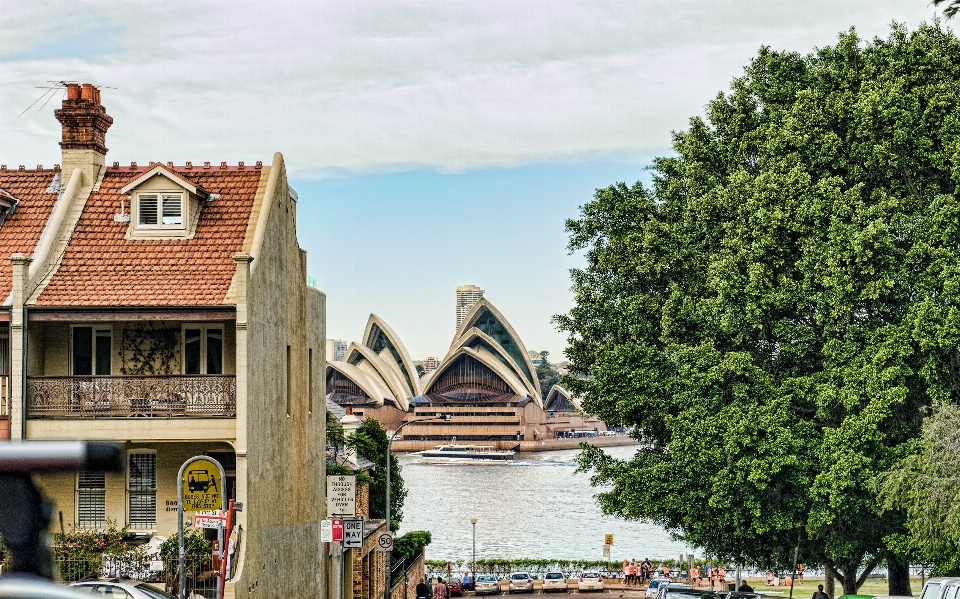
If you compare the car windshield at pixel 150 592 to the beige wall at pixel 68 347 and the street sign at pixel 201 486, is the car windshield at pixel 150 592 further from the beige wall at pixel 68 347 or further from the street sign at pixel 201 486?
the beige wall at pixel 68 347

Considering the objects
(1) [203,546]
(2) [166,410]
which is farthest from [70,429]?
(1) [203,546]

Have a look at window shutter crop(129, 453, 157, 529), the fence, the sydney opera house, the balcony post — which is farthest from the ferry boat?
the balcony post

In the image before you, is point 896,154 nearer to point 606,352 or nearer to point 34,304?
point 606,352

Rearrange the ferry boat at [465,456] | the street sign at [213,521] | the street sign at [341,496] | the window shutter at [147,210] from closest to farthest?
the street sign at [213,521] → the window shutter at [147,210] → the street sign at [341,496] → the ferry boat at [465,456]

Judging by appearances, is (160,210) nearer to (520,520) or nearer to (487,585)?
(487,585)

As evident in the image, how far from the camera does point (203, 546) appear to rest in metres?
22.4

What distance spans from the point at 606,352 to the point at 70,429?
13753 millimetres

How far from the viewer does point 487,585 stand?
188 feet

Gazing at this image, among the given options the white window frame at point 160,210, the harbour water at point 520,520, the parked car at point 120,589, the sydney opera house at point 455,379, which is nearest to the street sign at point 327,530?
the white window frame at point 160,210

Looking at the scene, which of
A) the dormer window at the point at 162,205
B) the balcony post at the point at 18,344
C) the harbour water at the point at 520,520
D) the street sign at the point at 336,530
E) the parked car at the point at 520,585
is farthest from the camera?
the harbour water at the point at 520,520

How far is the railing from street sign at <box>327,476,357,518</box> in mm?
9185

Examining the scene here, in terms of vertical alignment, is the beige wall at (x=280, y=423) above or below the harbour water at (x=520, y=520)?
above

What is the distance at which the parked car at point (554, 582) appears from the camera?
56.2m

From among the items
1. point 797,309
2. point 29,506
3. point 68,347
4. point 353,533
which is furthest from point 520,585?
point 29,506
